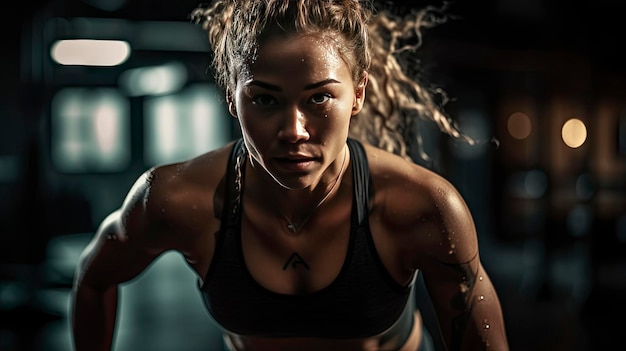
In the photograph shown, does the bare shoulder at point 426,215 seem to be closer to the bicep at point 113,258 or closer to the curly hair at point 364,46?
the curly hair at point 364,46

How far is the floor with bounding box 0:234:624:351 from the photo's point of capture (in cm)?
219

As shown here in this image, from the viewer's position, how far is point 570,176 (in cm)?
275

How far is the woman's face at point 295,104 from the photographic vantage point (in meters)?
0.67

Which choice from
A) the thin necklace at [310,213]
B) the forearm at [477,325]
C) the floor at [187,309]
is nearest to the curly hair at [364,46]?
the thin necklace at [310,213]

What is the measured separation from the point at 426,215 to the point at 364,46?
0.19m

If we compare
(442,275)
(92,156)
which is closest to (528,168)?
(92,156)

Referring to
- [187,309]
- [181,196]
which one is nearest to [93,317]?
[181,196]

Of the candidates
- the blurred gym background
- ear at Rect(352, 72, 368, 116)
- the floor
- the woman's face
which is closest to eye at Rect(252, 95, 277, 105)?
the woman's face

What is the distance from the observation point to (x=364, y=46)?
735 millimetres

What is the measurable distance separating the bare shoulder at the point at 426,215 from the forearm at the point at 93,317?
341mm

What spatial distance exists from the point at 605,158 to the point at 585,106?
30 centimetres

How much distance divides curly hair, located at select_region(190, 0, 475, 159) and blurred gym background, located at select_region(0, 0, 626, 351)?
3.34ft

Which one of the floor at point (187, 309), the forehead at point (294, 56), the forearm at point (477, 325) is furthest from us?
the floor at point (187, 309)

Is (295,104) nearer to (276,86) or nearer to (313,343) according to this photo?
(276,86)
